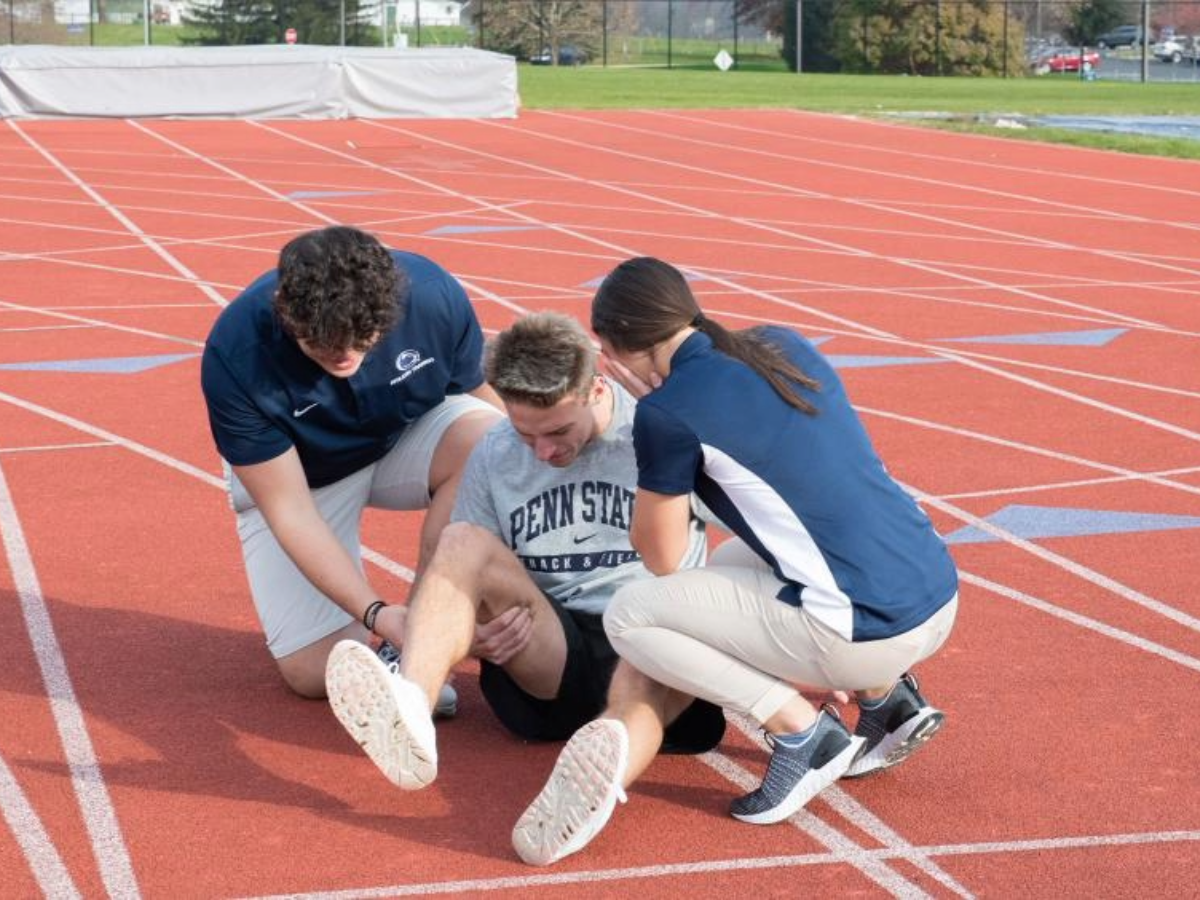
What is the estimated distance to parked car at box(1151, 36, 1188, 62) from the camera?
2630 inches

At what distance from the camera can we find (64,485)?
27.9 feet

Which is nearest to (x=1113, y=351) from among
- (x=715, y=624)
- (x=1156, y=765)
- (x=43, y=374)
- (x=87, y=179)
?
(x=43, y=374)

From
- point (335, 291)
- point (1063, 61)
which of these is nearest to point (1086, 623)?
point (335, 291)

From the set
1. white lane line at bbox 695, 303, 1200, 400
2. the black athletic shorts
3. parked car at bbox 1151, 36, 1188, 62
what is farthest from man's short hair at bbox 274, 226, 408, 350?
parked car at bbox 1151, 36, 1188, 62

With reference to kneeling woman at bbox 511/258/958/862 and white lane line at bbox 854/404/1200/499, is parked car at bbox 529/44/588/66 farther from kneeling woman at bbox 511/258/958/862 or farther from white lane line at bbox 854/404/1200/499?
kneeling woman at bbox 511/258/958/862

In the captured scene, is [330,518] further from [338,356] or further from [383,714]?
[383,714]

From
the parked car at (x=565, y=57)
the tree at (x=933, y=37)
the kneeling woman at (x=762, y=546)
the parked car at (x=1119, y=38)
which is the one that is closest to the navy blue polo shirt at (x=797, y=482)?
the kneeling woman at (x=762, y=546)

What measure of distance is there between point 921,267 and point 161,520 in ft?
28.8

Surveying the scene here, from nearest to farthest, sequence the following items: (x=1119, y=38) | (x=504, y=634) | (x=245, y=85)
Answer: (x=504, y=634) < (x=245, y=85) < (x=1119, y=38)

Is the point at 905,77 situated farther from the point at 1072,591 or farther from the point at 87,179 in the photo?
the point at 1072,591

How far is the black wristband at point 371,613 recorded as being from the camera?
5262mm

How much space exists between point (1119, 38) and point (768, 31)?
12.3m

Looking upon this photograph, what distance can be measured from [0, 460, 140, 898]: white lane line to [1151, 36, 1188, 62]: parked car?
63.5 metres

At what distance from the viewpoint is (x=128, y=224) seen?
1825 cm
